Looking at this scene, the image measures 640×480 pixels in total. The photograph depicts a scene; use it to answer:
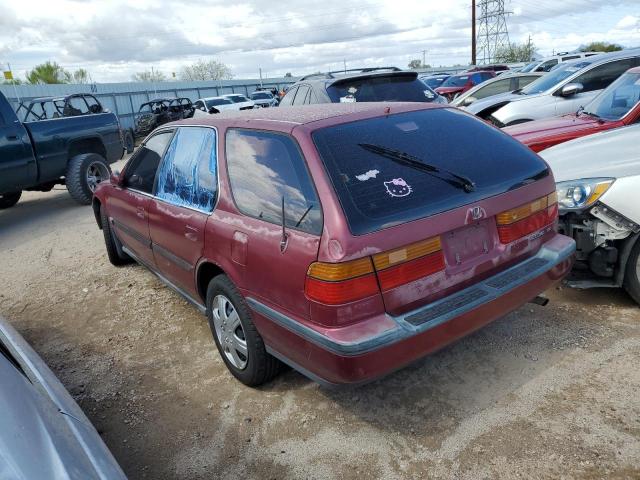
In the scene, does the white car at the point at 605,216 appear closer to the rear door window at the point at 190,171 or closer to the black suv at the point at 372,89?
the rear door window at the point at 190,171

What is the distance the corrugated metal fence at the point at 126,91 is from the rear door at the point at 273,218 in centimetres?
1855

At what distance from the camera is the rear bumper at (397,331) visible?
7.36ft

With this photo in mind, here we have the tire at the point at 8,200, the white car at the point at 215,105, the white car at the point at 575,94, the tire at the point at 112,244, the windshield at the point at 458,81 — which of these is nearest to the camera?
the tire at the point at 112,244

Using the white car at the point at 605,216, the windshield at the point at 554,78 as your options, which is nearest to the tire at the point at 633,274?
the white car at the point at 605,216

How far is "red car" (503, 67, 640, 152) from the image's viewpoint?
200 inches

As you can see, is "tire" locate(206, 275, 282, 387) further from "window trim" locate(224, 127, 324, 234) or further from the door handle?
"window trim" locate(224, 127, 324, 234)

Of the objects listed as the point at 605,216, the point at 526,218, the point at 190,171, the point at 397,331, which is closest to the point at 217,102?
the point at 190,171

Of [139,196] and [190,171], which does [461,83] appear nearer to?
[139,196]

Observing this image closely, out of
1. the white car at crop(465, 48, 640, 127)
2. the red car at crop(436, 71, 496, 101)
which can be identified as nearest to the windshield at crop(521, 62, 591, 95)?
the white car at crop(465, 48, 640, 127)

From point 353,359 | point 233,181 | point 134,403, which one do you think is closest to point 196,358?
point 134,403

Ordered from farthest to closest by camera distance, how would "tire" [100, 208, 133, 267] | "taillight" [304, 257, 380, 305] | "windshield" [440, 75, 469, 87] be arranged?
"windshield" [440, 75, 469, 87] < "tire" [100, 208, 133, 267] < "taillight" [304, 257, 380, 305]

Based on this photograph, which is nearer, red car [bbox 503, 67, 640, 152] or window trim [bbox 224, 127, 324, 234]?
window trim [bbox 224, 127, 324, 234]

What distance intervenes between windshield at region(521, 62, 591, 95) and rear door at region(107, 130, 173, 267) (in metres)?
7.02

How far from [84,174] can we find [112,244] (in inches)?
149
